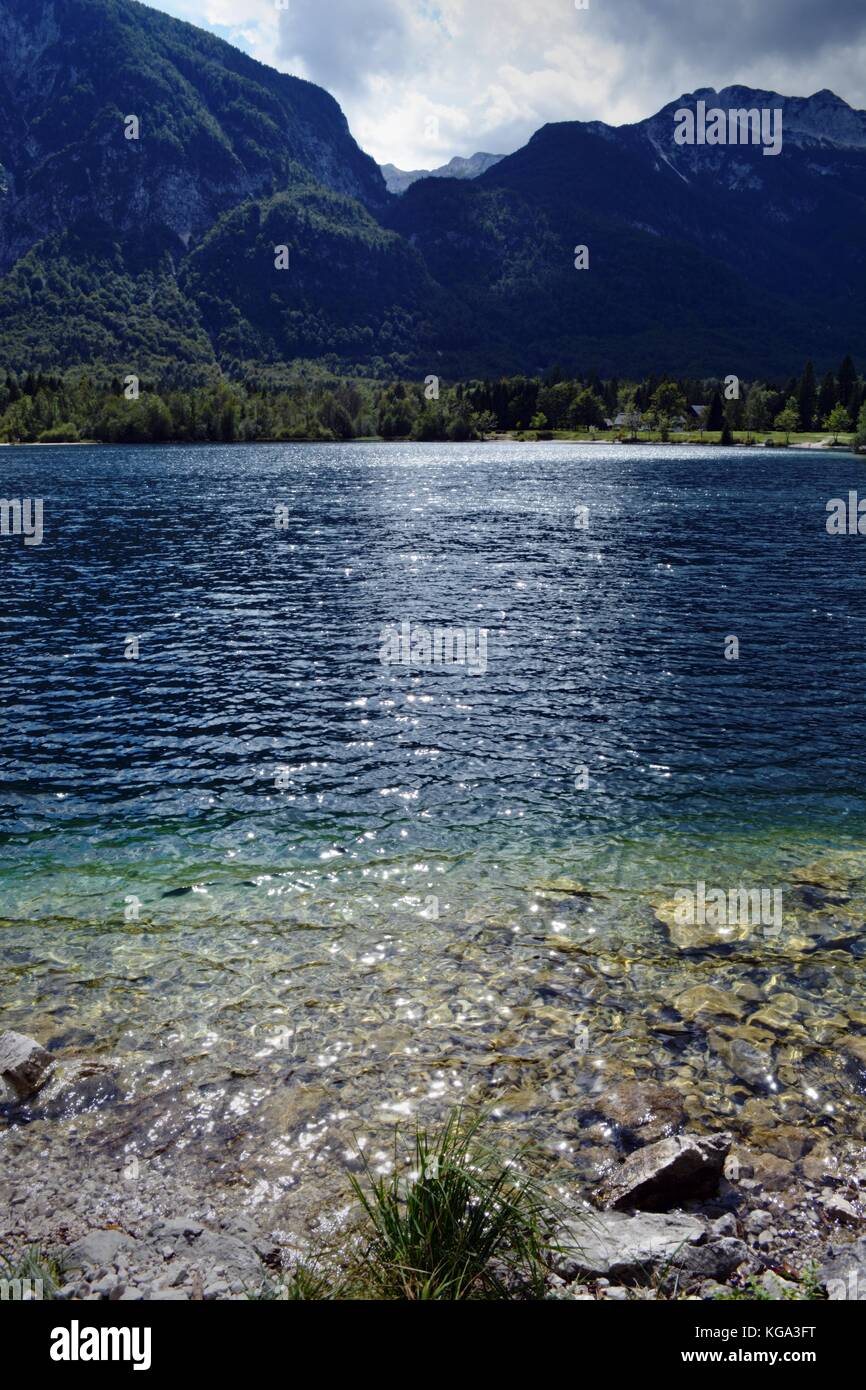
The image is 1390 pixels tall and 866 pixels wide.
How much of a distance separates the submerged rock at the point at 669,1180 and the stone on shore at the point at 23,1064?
792 centimetres

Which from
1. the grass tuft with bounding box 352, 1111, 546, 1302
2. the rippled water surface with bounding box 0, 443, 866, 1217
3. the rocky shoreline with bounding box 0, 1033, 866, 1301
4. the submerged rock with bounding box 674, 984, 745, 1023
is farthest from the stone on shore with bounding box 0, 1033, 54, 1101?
the submerged rock with bounding box 674, 984, 745, 1023

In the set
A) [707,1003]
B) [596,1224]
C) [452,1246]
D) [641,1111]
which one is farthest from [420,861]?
[452,1246]

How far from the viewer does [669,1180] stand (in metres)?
9.93

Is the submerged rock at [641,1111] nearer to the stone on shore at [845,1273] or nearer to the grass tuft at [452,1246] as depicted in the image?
the stone on shore at [845,1273]

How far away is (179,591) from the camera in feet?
178

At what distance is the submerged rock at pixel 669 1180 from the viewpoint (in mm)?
9875

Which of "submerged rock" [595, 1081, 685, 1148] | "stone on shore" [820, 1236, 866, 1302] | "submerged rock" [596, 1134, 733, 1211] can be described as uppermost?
"stone on shore" [820, 1236, 866, 1302]

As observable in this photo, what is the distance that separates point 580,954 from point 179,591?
4453cm

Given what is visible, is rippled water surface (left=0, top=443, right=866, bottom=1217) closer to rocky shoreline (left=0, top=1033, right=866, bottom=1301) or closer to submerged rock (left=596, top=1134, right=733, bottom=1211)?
Answer: rocky shoreline (left=0, top=1033, right=866, bottom=1301)

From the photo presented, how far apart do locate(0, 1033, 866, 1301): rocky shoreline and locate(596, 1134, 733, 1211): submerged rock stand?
1cm

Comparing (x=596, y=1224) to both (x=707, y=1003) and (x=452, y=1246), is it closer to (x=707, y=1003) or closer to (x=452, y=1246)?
(x=452, y=1246)

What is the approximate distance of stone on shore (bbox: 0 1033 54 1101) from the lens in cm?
1194
